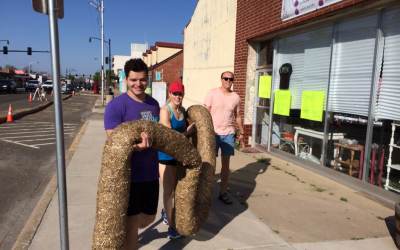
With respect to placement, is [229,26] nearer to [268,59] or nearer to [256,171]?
[268,59]

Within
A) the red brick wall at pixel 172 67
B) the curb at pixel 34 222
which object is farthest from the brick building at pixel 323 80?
the red brick wall at pixel 172 67

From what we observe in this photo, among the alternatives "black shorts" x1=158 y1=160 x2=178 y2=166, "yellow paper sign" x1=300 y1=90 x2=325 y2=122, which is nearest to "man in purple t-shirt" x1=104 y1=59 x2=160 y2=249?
"black shorts" x1=158 y1=160 x2=178 y2=166

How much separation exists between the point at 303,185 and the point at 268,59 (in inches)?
153

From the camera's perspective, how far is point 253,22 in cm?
920

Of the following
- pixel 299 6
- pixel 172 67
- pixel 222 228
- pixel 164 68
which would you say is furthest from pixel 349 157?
pixel 164 68

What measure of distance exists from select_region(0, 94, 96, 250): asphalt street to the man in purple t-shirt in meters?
1.80

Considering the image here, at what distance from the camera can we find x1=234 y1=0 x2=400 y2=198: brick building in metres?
5.72

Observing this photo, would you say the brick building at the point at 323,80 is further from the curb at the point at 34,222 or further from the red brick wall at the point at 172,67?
the red brick wall at the point at 172,67

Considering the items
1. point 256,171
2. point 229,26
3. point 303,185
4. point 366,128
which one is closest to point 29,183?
point 256,171

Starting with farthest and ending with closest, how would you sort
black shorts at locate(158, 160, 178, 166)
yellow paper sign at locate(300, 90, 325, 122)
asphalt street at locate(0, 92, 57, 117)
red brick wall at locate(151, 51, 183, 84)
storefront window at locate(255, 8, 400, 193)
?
red brick wall at locate(151, 51, 183, 84) < asphalt street at locate(0, 92, 57, 117) < yellow paper sign at locate(300, 90, 325, 122) < storefront window at locate(255, 8, 400, 193) < black shorts at locate(158, 160, 178, 166)

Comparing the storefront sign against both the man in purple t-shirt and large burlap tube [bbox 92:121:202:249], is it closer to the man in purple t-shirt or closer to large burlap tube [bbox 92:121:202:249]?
the man in purple t-shirt

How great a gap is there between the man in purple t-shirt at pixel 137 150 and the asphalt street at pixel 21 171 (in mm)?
1799

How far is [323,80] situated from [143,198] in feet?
16.6

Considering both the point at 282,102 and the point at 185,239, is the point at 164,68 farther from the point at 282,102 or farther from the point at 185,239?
the point at 185,239
